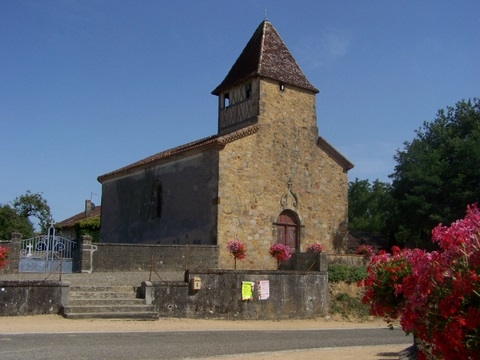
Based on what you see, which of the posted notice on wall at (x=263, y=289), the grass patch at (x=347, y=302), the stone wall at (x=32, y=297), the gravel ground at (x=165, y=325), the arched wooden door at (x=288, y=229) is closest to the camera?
the gravel ground at (x=165, y=325)

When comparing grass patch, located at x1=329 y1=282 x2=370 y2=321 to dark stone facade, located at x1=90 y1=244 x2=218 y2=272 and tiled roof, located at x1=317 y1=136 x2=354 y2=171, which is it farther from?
tiled roof, located at x1=317 y1=136 x2=354 y2=171

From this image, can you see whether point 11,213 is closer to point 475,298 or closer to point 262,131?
point 262,131

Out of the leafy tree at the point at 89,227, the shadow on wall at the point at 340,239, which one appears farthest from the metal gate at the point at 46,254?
the leafy tree at the point at 89,227

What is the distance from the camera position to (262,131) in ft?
86.6

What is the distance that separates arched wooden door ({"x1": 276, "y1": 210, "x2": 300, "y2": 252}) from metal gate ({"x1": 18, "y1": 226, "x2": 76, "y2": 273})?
930 centimetres

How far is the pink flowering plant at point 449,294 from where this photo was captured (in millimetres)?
4090

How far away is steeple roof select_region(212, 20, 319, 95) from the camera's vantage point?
27.9 meters

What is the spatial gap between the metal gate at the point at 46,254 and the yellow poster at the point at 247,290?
6996 mm

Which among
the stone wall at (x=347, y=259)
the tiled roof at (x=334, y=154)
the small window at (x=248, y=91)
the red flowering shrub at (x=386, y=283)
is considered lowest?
the red flowering shrub at (x=386, y=283)

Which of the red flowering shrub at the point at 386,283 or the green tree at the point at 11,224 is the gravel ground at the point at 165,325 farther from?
the green tree at the point at 11,224

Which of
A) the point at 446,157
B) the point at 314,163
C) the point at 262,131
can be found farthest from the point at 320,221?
the point at 446,157

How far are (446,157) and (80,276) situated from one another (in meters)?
23.9

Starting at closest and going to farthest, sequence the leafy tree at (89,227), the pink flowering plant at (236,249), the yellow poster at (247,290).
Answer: the yellow poster at (247,290) → the pink flowering plant at (236,249) → the leafy tree at (89,227)

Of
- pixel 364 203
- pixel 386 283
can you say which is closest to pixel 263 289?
pixel 386 283
